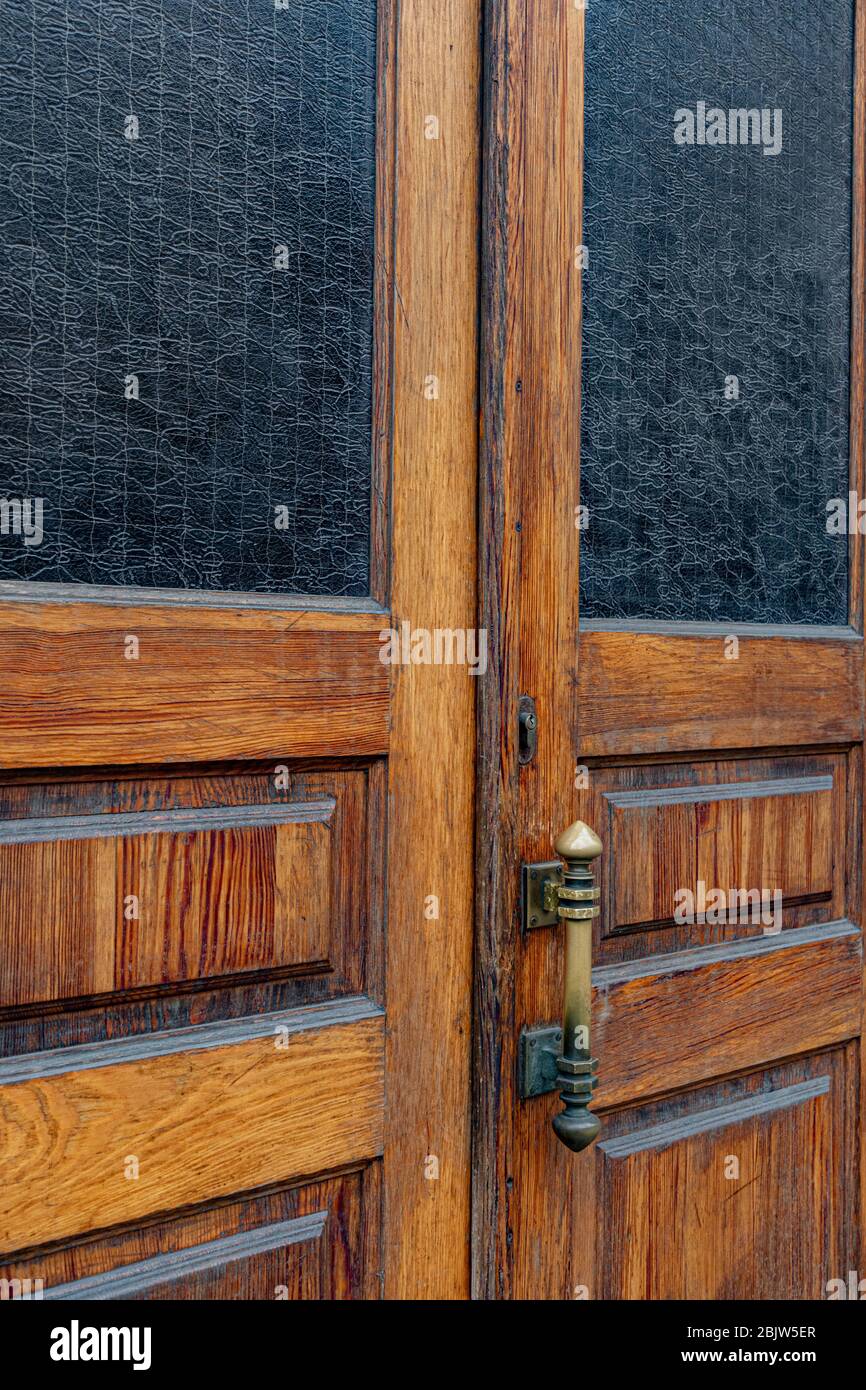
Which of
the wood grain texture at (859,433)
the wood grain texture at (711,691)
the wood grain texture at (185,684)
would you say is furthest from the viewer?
the wood grain texture at (859,433)

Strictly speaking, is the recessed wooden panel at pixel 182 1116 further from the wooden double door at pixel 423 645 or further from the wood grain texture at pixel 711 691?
the wood grain texture at pixel 711 691

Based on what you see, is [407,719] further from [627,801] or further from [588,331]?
[588,331]

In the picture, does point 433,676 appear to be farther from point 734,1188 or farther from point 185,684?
point 734,1188

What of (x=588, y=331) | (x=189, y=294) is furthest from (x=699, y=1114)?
(x=189, y=294)

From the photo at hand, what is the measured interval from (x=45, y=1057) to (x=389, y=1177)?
0.31m

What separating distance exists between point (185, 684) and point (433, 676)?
0.23 metres

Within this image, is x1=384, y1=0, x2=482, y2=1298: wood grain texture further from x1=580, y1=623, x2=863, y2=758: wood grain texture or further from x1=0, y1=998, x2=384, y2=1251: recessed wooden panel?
x1=580, y1=623, x2=863, y2=758: wood grain texture

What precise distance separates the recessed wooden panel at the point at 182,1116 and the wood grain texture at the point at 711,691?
0.36 m

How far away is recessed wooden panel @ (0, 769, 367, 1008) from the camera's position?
763mm

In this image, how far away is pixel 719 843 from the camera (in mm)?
1150

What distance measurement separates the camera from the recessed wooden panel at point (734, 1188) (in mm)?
1069

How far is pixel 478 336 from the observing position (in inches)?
38.4

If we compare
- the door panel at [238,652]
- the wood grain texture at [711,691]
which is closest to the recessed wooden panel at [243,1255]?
the door panel at [238,652]

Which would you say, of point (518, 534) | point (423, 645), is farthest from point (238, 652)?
point (518, 534)
